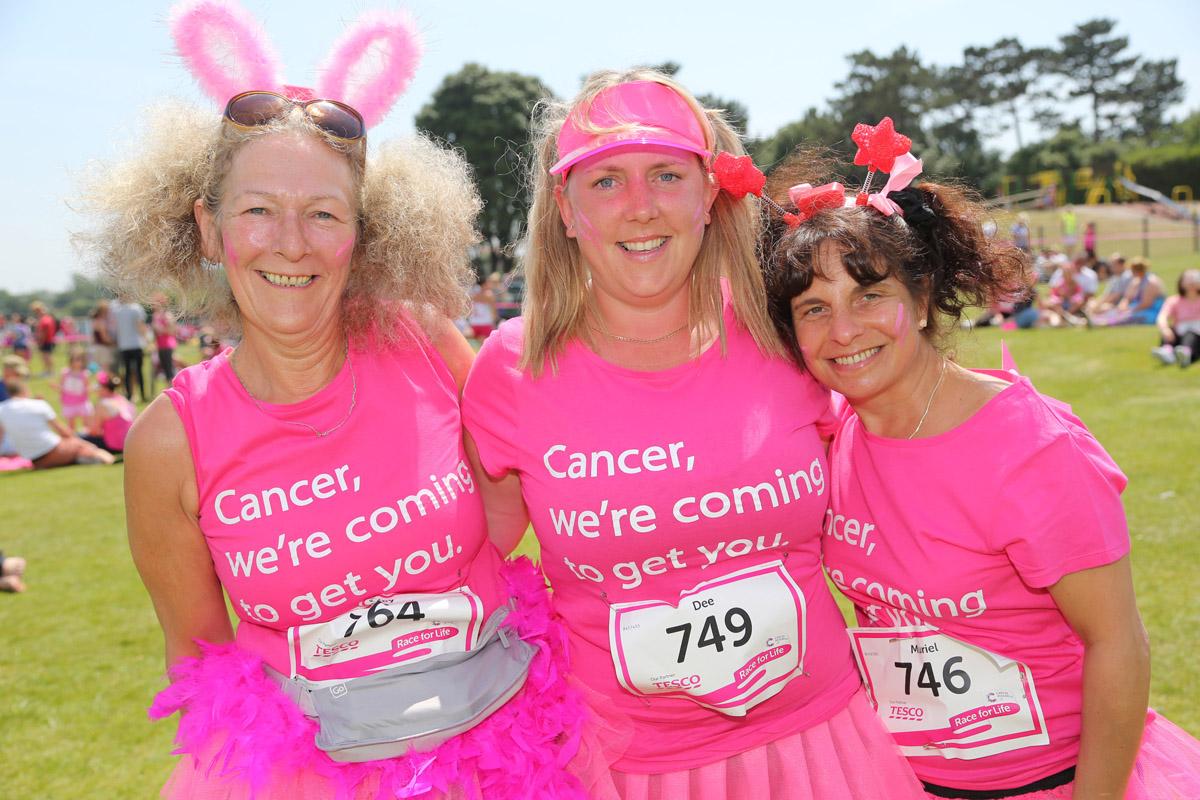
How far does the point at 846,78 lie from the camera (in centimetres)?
6309

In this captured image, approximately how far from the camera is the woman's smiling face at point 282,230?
2037 millimetres

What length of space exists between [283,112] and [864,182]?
1.50 metres

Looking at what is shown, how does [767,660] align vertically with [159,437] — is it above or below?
below

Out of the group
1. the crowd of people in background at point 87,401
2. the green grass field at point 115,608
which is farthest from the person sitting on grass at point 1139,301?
the crowd of people in background at point 87,401

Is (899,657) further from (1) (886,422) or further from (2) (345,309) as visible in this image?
(2) (345,309)

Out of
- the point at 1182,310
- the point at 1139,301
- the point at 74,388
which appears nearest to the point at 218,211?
the point at 74,388

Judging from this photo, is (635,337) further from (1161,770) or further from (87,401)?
(87,401)

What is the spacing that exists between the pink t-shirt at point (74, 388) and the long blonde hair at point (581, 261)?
12259 mm

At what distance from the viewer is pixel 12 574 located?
6426 millimetres

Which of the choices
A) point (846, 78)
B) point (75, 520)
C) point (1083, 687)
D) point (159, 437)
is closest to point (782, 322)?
point (1083, 687)

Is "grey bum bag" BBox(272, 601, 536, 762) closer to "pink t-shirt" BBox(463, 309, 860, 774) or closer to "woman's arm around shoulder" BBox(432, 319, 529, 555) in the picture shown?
"pink t-shirt" BBox(463, 309, 860, 774)

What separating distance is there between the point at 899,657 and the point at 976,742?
0.80 ft

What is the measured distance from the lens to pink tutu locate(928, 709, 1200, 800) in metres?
1.95

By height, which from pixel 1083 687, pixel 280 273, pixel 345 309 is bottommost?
pixel 1083 687
